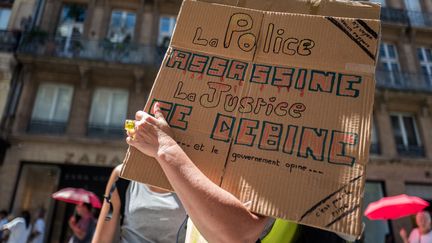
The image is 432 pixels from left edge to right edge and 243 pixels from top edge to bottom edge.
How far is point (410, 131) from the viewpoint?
1352 cm

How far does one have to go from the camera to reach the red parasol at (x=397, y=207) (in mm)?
7402

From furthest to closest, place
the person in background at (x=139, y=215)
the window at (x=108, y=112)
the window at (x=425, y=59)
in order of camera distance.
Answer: the window at (x=425, y=59) → the window at (x=108, y=112) → the person in background at (x=139, y=215)

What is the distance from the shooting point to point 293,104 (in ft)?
4.79

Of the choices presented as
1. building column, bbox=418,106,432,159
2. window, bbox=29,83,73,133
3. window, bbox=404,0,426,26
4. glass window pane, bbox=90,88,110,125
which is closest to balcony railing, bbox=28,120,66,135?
window, bbox=29,83,73,133

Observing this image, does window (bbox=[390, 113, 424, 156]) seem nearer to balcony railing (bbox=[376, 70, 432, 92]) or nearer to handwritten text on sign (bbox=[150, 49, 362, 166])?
balcony railing (bbox=[376, 70, 432, 92])

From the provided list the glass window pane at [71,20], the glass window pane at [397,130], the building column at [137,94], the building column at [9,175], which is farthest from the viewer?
the glass window pane at [71,20]

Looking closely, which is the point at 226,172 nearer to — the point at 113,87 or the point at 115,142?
the point at 115,142

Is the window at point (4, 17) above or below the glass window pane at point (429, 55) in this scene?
below

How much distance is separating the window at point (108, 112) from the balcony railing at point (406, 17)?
11.9 meters

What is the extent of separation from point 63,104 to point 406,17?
14991 mm

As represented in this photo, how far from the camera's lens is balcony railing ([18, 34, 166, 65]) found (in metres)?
12.3

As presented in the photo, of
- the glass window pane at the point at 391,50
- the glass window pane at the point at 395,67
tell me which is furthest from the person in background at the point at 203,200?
the glass window pane at the point at 391,50

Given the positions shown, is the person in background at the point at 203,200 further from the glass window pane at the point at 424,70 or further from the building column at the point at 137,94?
the glass window pane at the point at 424,70

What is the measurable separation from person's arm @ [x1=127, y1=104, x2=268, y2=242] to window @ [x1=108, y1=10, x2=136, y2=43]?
1282 cm
